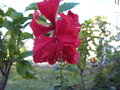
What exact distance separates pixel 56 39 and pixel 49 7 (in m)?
0.07

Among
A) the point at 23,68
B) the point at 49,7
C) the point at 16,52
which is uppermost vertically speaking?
the point at 49,7

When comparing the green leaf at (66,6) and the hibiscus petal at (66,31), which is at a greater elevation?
the green leaf at (66,6)

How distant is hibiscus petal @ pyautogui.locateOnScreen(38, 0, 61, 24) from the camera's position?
630 millimetres

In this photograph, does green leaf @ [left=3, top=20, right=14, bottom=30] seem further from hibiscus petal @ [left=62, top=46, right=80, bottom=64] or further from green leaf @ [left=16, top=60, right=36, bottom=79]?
hibiscus petal @ [left=62, top=46, right=80, bottom=64]

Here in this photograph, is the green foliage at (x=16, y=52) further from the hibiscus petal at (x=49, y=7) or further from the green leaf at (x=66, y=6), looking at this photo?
the hibiscus petal at (x=49, y=7)

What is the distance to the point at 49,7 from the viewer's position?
632mm

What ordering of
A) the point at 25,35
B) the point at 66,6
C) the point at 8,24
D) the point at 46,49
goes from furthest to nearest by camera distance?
the point at 25,35, the point at 8,24, the point at 66,6, the point at 46,49

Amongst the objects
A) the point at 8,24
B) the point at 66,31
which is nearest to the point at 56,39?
the point at 66,31

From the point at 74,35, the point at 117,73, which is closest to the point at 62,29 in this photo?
the point at 74,35

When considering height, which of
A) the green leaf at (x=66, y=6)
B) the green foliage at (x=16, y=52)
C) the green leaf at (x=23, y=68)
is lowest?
the green leaf at (x=23, y=68)

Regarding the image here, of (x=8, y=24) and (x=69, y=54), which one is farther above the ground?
(x=8, y=24)

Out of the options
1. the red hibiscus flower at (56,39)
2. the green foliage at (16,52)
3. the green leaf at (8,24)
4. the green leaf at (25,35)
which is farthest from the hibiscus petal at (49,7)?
the green leaf at (25,35)

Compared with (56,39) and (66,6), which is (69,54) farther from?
(66,6)

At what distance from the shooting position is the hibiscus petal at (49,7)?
0.63 meters
